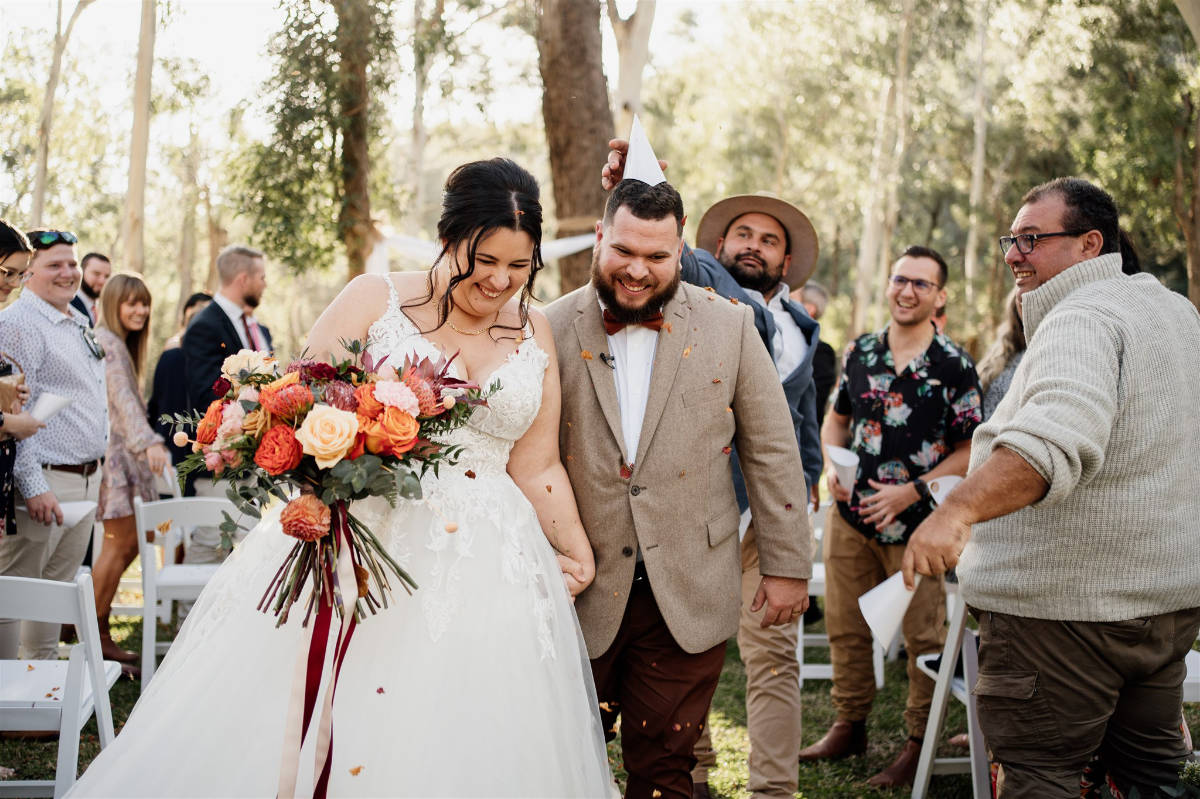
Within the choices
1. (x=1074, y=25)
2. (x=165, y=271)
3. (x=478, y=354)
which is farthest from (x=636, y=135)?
(x=165, y=271)

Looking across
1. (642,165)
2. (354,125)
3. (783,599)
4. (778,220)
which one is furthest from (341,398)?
(354,125)

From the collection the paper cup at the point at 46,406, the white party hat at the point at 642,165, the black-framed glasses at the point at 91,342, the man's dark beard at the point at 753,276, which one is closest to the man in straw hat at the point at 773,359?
the man's dark beard at the point at 753,276

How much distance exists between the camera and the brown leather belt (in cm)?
539

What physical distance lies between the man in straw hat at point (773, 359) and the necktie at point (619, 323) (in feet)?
1.73

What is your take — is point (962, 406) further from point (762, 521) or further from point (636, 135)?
point (636, 135)

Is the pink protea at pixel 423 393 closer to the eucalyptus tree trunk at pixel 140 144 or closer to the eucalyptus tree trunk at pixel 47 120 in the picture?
the eucalyptus tree trunk at pixel 140 144

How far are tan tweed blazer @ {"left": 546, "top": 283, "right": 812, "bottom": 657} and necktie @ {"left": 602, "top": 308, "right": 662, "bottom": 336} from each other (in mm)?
34

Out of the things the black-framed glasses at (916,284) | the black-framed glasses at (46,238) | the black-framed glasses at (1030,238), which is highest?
the black-framed glasses at (46,238)

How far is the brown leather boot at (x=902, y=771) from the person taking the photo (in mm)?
4699

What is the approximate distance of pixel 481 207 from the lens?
2.94 meters

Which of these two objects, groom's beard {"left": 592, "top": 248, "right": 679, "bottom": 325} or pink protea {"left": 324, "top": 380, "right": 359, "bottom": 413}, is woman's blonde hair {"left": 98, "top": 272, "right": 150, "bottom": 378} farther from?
pink protea {"left": 324, "top": 380, "right": 359, "bottom": 413}

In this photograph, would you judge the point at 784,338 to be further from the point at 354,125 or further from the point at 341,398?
the point at 354,125

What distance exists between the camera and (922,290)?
16.7 feet

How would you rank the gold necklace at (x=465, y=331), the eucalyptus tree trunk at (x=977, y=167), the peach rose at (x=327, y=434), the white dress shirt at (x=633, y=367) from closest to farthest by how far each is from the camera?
the peach rose at (x=327, y=434)
the gold necklace at (x=465, y=331)
the white dress shirt at (x=633, y=367)
the eucalyptus tree trunk at (x=977, y=167)
